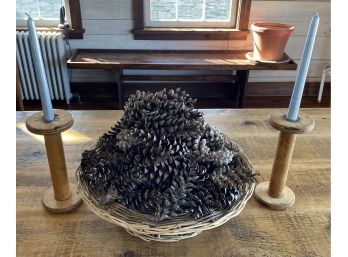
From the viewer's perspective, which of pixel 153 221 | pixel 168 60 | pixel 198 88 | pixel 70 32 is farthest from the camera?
pixel 198 88

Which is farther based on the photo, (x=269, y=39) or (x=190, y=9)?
(x=190, y=9)

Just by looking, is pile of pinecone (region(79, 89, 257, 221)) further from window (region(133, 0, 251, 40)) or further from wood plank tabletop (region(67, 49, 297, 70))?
window (region(133, 0, 251, 40))

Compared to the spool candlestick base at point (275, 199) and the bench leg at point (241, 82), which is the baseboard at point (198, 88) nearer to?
the bench leg at point (241, 82)

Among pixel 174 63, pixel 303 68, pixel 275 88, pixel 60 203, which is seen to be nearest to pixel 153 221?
pixel 60 203

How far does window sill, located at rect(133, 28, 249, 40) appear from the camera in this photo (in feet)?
7.79

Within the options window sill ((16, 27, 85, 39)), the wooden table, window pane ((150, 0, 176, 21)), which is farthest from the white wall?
the wooden table

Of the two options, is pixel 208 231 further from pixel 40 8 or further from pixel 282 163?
pixel 40 8

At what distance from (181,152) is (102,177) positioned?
0.16m

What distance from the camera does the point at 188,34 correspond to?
2393mm

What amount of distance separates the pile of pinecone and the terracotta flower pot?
5.36 ft

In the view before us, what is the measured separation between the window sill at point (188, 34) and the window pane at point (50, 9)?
0.59 m

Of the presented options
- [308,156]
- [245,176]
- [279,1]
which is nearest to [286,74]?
[279,1]

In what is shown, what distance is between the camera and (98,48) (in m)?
2.42

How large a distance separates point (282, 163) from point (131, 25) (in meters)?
1.92
